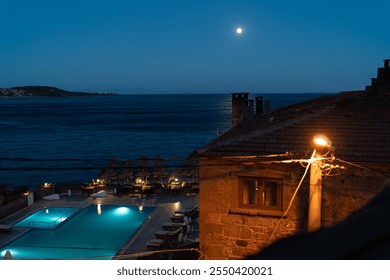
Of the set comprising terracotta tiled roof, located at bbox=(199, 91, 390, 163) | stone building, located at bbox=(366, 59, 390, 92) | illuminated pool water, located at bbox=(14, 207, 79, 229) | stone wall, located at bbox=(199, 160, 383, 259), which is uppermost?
stone building, located at bbox=(366, 59, 390, 92)

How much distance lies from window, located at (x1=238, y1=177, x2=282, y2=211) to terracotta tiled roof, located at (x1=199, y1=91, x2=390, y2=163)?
0.76 m

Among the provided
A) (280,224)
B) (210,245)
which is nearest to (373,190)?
(280,224)

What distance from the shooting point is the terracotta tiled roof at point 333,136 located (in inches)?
402

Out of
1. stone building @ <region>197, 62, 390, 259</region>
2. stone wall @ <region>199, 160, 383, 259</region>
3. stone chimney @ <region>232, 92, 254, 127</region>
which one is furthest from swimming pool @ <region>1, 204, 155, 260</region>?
stone building @ <region>197, 62, 390, 259</region>

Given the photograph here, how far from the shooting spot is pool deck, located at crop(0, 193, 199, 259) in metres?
21.4

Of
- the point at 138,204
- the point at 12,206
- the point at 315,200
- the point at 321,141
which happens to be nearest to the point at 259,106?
the point at 315,200

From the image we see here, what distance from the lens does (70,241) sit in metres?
22.7

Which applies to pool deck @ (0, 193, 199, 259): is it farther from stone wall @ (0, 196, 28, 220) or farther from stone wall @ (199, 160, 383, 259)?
stone wall @ (199, 160, 383, 259)

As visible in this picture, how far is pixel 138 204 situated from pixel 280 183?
64.2ft

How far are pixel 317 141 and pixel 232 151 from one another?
114 inches

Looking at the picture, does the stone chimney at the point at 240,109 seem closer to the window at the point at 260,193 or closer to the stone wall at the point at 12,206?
the window at the point at 260,193

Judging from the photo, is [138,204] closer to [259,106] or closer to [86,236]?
[86,236]

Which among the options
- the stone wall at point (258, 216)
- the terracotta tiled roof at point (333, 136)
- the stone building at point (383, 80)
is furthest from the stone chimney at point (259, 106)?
the stone wall at point (258, 216)

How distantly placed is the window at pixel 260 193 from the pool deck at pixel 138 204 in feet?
35.4
